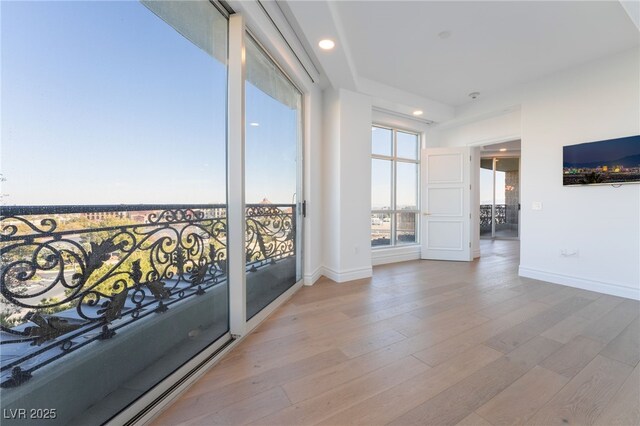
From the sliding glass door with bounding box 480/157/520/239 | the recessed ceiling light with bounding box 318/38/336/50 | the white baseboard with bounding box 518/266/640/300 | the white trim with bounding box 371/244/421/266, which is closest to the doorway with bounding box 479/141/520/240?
the sliding glass door with bounding box 480/157/520/239

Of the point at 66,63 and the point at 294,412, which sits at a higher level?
the point at 66,63

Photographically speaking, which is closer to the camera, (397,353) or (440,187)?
(397,353)

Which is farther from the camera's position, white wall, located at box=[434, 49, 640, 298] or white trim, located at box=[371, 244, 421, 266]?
white trim, located at box=[371, 244, 421, 266]

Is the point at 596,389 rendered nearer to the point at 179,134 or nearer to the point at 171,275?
the point at 171,275

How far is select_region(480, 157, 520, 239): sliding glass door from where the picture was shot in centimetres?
816

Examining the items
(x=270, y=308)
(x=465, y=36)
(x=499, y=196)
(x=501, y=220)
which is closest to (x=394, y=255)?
(x=270, y=308)

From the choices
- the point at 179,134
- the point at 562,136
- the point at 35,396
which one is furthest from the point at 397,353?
the point at 562,136

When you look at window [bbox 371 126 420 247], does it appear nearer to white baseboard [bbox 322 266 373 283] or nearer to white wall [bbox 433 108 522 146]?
white wall [bbox 433 108 522 146]

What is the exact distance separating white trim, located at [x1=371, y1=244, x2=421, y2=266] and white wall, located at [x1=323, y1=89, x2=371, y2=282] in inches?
33.1

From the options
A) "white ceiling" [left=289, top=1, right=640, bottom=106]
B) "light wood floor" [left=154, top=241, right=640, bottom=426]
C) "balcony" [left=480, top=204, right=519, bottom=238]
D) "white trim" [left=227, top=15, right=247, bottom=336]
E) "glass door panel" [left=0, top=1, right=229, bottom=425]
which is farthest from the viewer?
"balcony" [left=480, top=204, right=519, bottom=238]

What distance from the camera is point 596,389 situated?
1524 mm

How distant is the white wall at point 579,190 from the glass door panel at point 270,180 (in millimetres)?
3441

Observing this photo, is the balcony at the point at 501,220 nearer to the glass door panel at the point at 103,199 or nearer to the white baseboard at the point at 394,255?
the white baseboard at the point at 394,255

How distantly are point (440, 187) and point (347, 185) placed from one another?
97.2 inches
